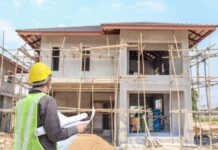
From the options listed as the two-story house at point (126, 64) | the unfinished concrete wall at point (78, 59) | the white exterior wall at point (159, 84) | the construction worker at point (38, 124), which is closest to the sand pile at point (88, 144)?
the two-story house at point (126, 64)

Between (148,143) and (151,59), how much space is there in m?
8.06

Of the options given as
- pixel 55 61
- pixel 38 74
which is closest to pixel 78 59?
pixel 55 61

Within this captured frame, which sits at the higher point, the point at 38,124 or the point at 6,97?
the point at 6,97

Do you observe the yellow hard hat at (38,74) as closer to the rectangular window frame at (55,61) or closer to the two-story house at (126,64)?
the two-story house at (126,64)

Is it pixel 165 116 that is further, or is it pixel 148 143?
pixel 165 116

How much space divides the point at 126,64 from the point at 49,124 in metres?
11.2

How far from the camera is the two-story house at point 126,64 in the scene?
40.6 feet

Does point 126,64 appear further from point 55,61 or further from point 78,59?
point 55,61

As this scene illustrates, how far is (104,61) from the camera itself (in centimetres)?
1390

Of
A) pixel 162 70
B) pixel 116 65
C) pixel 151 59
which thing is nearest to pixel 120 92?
pixel 116 65

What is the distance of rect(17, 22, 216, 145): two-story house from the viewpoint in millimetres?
12375

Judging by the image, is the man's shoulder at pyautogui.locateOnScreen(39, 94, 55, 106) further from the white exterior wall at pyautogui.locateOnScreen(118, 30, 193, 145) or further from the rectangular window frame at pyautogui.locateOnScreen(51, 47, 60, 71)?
the rectangular window frame at pyautogui.locateOnScreen(51, 47, 60, 71)

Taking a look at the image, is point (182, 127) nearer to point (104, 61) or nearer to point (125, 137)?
point (125, 137)

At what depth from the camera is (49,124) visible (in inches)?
72.5
